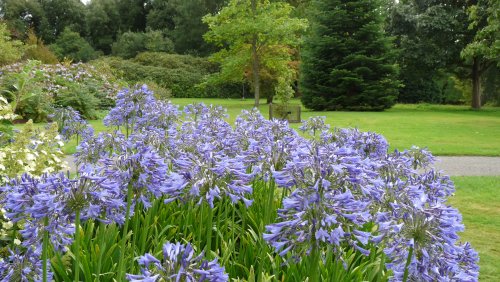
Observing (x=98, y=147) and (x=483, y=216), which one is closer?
(x=98, y=147)

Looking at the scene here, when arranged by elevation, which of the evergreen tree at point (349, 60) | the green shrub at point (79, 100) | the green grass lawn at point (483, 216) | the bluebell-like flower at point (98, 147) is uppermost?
the evergreen tree at point (349, 60)

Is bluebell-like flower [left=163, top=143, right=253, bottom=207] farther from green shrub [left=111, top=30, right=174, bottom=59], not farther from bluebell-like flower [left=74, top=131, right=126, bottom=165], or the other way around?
green shrub [left=111, top=30, right=174, bottom=59]

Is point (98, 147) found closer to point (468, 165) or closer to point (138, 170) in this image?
point (138, 170)

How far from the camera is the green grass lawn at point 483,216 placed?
15.9ft

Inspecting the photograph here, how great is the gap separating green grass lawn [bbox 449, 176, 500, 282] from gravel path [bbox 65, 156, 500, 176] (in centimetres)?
66

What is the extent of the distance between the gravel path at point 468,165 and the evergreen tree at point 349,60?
15.7 metres

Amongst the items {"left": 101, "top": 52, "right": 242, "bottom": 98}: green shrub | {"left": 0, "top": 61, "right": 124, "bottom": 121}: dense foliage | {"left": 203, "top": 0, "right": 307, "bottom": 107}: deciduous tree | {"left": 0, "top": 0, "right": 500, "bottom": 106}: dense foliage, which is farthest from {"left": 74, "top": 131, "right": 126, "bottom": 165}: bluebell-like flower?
{"left": 101, "top": 52, "right": 242, "bottom": 98}: green shrub

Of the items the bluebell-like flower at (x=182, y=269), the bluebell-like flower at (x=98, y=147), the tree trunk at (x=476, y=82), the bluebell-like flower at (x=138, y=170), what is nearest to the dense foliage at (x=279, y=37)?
the tree trunk at (x=476, y=82)

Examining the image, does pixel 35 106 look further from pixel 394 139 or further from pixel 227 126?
pixel 227 126

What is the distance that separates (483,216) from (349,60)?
2113cm

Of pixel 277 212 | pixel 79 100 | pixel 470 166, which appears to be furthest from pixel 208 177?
pixel 79 100

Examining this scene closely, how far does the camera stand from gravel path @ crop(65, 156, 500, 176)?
30.6 ft

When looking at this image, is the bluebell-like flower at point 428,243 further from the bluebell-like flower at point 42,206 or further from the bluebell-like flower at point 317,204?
the bluebell-like flower at point 42,206

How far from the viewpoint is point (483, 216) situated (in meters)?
6.42
